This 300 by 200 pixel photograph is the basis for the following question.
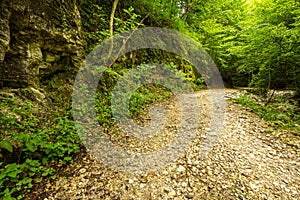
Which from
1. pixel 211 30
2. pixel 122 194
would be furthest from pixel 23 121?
pixel 211 30

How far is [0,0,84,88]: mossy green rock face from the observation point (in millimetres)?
2952

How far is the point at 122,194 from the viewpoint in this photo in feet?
7.25

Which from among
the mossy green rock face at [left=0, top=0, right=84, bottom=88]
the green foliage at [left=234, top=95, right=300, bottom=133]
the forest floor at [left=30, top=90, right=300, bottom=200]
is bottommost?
the forest floor at [left=30, top=90, right=300, bottom=200]

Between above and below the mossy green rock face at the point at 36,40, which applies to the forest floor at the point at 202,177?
below

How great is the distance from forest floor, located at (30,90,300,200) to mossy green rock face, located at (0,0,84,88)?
240 centimetres

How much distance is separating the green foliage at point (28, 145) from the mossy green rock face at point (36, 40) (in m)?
0.79

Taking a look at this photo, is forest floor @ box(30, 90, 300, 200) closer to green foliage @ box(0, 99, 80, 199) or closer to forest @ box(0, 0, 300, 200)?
forest @ box(0, 0, 300, 200)

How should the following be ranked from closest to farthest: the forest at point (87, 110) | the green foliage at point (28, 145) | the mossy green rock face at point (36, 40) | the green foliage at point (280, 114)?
the green foliage at point (28, 145) < the forest at point (87, 110) < the mossy green rock face at point (36, 40) < the green foliage at point (280, 114)

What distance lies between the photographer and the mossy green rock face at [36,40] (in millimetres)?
2952

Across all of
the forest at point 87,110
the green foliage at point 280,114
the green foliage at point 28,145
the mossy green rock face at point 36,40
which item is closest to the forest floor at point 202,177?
the forest at point 87,110

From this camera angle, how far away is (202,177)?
241cm

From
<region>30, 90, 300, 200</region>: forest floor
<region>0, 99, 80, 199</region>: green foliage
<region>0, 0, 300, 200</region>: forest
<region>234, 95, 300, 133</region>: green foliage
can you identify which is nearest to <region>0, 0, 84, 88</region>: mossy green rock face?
<region>0, 0, 300, 200</region>: forest

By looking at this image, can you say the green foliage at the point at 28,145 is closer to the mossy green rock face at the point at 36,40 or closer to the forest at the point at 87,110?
the forest at the point at 87,110

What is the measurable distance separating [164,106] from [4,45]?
4553mm
